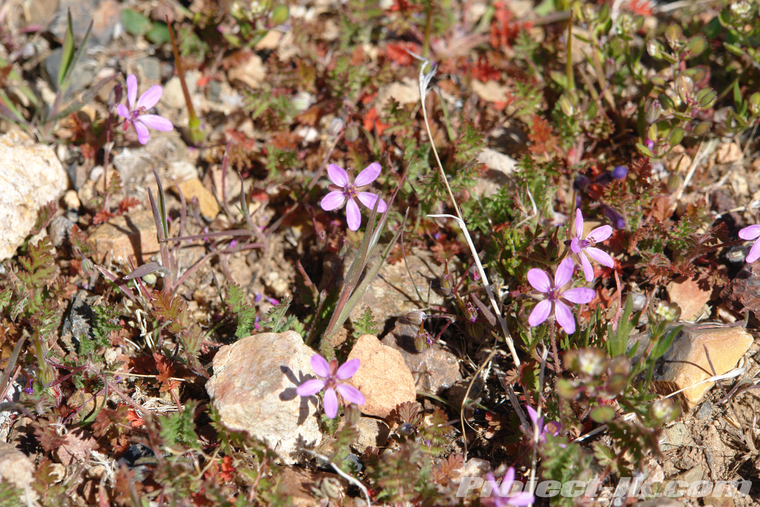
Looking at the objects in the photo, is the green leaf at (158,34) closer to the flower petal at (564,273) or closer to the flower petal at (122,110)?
the flower petal at (122,110)

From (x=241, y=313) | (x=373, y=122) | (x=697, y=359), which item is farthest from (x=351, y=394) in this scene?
(x=373, y=122)

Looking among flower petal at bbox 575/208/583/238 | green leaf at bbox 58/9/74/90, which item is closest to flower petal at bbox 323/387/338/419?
flower petal at bbox 575/208/583/238

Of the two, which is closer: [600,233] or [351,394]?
[351,394]

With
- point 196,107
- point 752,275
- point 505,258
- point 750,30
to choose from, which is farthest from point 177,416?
point 750,30

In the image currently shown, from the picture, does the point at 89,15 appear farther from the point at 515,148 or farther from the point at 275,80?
the point at 515,148

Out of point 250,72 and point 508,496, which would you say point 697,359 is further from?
point 250,72

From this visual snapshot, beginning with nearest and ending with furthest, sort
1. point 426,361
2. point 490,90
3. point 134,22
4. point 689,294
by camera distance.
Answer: point 426,361 → point 689,294 → point 490,90 → point 134,22
